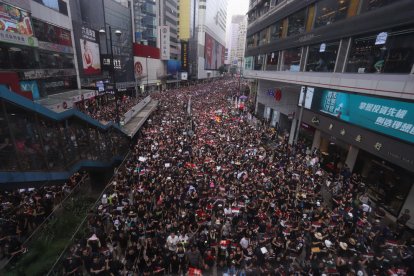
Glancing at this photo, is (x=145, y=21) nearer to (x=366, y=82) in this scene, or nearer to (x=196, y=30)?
(x=196, y=30)

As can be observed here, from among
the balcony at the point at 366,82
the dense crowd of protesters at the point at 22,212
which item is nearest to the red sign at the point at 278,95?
the balcony at the point at 366,82

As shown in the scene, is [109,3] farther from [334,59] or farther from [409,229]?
[409,229]

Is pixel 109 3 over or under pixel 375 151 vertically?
over

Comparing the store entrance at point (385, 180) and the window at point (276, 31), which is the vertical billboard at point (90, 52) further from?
the store entrance at point (385, 180)

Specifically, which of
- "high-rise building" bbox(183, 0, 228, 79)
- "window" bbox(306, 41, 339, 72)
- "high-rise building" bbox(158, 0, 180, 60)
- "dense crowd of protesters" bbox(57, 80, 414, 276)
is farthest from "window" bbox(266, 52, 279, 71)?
"high-rise building" bbox(183, 0, 228, 79)

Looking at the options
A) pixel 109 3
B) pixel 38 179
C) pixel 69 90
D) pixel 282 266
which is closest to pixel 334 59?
pixel 282 266

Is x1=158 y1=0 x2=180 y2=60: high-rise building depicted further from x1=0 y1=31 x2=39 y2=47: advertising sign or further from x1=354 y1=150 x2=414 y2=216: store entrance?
x1=354 y1=150 x2=414 y2=216: store entrance

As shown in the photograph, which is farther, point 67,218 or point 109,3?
point 109,3
